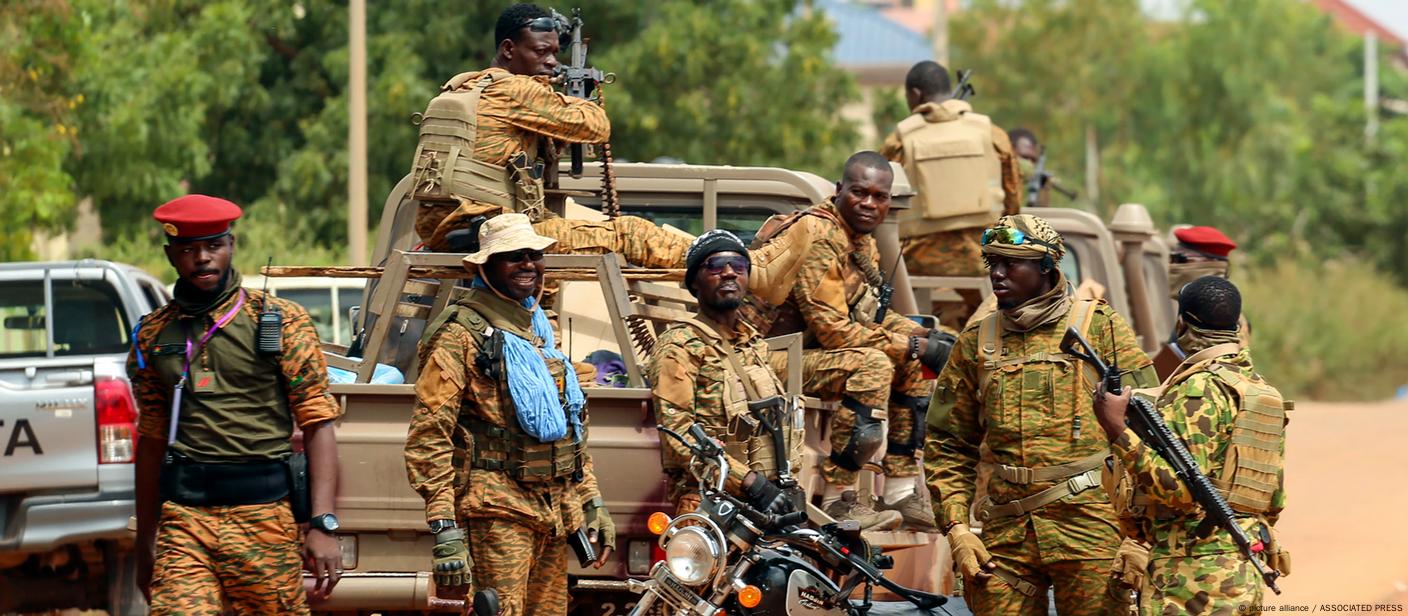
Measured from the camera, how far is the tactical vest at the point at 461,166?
8.04 meters

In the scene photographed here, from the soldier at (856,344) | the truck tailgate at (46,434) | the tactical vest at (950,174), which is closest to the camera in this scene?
the soldier at (856,344)

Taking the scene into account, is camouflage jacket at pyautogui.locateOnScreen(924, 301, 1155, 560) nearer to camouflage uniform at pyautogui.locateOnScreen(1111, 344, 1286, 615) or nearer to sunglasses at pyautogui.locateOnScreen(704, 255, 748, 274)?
camouflage uniform at pyautogui.locateOnScreen(1111, 344, 1286, 615)

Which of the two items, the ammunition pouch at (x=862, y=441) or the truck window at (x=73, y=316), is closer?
the ammunition pouch at (x=862, y=441)

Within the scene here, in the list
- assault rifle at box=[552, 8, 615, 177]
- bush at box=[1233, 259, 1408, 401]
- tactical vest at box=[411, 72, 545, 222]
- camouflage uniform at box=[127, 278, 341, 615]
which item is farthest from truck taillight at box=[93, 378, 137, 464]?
bush at box=[1233, 259, 1408, 401]

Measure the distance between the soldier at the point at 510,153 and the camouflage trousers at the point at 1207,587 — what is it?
104 inches

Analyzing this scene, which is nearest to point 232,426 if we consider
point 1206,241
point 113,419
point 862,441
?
point 862,441

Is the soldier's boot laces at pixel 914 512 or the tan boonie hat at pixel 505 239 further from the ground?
the tan boonie hat at pixel 505 239

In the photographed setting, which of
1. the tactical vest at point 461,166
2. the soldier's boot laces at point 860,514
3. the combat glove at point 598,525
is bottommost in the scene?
the soldier's boot laces at point 860,514

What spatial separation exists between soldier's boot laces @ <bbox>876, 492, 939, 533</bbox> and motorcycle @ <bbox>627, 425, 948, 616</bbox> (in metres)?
2.10

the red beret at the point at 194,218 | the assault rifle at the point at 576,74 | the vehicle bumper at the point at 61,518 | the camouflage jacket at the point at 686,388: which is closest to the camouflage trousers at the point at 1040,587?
the camouflage jacket at the point at 686,388

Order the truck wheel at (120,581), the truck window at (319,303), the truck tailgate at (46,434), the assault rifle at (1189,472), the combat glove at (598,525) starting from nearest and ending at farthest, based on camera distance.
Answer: the assault rifle at (1189,472)
the combat glove at (598,525)
the truck tailgate at (46,434)
the truck wheel at (120,581)
the truck window at (319,303)

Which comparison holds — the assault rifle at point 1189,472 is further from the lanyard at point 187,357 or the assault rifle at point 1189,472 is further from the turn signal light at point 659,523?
the lanyard at point 187,357

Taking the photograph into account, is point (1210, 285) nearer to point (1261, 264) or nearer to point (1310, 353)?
point (1310, 353)

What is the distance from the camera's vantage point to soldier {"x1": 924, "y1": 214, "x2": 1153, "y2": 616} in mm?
6609
